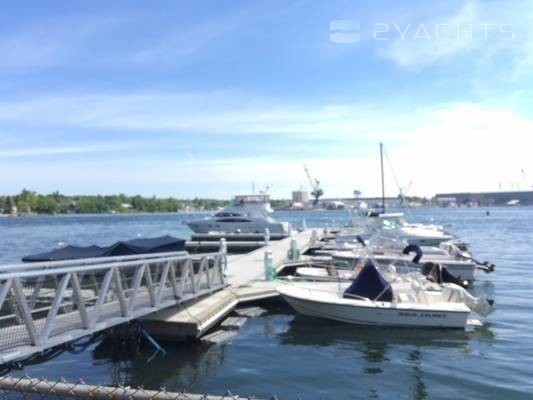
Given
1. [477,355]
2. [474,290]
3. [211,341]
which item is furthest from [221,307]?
[474,290]

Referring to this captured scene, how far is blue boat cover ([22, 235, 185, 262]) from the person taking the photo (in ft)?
49.2

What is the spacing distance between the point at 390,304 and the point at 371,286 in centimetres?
74

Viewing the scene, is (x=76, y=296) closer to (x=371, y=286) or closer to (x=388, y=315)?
(x=371, y=286)

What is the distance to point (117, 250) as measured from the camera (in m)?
15.0

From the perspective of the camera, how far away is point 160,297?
11.3m

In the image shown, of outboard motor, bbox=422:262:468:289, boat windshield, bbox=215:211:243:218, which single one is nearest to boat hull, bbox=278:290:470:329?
outboard motor, bbox=422:262:468:289

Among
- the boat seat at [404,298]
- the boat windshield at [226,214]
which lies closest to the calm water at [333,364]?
the boat seat at [404,298]

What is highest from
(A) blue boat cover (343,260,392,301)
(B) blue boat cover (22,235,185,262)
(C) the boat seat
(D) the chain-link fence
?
(B) blue boat cover (22,235,185,262)

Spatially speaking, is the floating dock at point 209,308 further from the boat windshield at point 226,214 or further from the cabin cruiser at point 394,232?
the boat windshield at point 226,214

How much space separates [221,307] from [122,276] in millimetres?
4567

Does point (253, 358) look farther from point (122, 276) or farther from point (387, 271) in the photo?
point (387, 271)

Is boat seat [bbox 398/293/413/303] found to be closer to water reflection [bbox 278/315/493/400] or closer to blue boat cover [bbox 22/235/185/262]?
water reflection [bbox 278/315/493/400]

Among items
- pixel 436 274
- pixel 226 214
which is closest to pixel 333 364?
pixel 436 274

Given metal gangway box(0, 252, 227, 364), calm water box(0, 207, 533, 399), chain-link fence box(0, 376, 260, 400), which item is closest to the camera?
chain-link fence box(0, 376, 260, 400)
